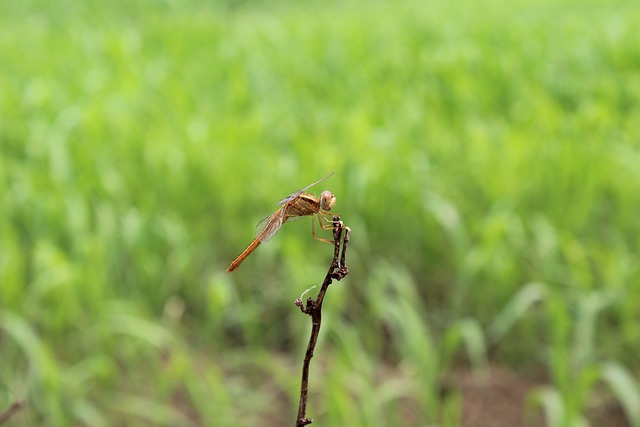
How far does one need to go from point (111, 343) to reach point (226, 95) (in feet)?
8.48

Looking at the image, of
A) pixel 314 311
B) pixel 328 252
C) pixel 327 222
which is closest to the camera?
pixel 314 311

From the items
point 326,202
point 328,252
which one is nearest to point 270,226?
point 326,202

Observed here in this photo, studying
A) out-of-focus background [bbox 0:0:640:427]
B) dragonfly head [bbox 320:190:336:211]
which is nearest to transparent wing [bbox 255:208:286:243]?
dragonfly head [bbox 320:190:336:211]

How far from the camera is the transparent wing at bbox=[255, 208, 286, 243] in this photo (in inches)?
22.8

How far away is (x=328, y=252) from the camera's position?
129 inches

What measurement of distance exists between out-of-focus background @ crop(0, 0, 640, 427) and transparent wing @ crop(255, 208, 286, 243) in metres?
1.84

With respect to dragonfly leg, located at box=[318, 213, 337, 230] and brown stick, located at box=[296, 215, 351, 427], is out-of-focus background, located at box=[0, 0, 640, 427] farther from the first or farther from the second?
brown stick, located at box=[296, 215, 351, 427]

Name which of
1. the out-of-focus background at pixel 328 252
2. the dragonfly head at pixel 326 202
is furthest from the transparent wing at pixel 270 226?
the out-of-focus background at pixel 328 252

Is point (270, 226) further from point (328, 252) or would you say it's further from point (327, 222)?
point (328, 252)

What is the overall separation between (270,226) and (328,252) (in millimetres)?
2686

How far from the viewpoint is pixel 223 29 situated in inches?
285

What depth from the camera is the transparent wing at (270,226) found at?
0.58 metres

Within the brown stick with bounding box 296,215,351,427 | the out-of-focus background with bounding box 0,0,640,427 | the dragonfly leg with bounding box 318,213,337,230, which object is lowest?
the brown stick with bounding box 296,215,351,427

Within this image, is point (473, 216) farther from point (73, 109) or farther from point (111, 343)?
point (73, 109)
